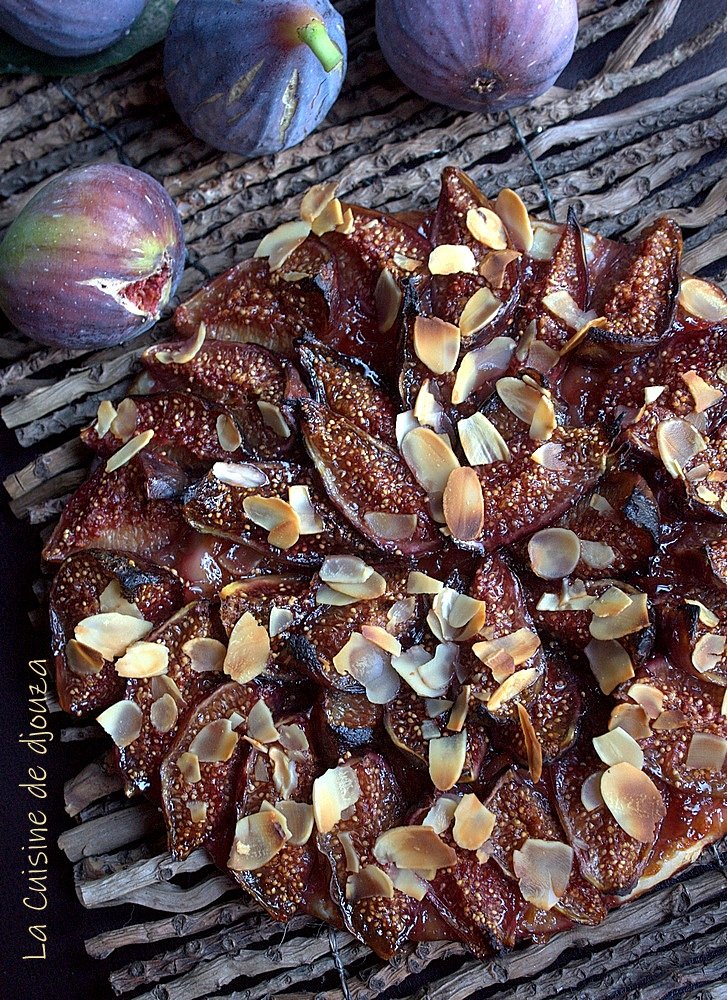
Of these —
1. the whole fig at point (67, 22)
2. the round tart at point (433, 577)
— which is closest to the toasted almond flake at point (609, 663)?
the round tart at point (433, 577)

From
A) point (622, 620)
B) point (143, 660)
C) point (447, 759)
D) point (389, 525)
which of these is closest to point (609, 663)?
point (622, 620)

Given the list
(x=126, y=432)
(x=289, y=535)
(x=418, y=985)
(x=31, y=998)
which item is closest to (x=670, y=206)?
(x=289, y=535)

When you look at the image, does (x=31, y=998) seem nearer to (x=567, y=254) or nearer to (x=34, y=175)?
(x=34, y=175)

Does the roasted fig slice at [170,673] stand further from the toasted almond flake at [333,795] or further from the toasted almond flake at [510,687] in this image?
the toasted almond flake at [510,687]

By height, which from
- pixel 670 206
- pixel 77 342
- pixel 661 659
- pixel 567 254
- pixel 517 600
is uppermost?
pixel 77 342

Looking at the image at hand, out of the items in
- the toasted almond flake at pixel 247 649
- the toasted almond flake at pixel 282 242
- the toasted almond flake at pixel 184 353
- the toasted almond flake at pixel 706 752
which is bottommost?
the toasted almond flake at pixel 706 752

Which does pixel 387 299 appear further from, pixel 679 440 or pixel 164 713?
pixel 164 713

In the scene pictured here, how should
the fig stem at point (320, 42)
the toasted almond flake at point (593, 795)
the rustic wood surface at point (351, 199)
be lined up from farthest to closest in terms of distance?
the rustic wood surface at point (351, 199), the toasted almond flake at point (593, 795), the fig stem at point (320, 42)
